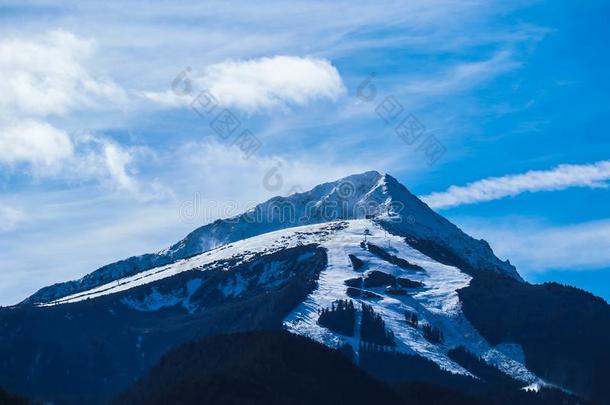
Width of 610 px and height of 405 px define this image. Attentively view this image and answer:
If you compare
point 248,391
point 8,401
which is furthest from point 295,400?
point 8,401

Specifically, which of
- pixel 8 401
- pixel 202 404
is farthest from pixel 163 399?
pixel 8 401

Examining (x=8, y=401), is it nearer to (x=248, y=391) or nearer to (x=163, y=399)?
(x=163, y=399)

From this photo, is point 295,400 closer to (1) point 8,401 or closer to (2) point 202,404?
(2) point 202,404

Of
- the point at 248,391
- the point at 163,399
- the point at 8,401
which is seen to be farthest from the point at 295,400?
the point at 8,401

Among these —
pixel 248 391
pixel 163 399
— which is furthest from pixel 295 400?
pixel 163 399

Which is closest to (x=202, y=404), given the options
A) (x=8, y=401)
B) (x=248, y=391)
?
(x=248, y=391)

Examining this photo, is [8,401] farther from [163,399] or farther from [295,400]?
[295,400]
